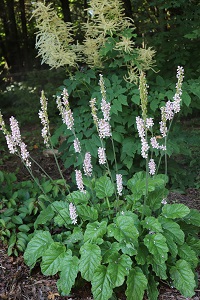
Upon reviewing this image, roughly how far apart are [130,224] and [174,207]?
516 mm

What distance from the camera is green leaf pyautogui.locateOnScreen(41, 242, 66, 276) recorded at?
110 inches

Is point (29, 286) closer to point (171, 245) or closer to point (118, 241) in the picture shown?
point (118, 241)

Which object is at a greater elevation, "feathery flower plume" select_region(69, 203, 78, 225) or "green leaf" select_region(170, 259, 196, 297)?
"feathery flower plume" select_region(69, 203, 78, 225)

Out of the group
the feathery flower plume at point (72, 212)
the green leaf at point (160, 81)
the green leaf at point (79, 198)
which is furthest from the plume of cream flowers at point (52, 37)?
the feathery flower plume at point (72, 212)

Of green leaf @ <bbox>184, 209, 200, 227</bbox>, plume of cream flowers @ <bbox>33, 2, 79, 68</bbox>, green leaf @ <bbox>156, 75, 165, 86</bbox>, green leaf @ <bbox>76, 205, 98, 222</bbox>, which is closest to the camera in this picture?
Answer: green leaf @ <bbox>76, 205, 98, 222</bbox>

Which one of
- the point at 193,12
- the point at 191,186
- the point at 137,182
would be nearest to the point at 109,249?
the point at 137,182

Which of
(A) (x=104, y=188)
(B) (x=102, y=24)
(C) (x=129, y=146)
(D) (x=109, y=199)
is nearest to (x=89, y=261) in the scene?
(A) (x=104, y=188)

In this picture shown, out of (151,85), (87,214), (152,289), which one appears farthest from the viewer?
(151,85)

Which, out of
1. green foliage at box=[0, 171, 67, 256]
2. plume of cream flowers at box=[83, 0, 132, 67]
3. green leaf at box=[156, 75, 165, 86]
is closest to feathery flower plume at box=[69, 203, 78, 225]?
green foliage at box=[0, 171, 67, 256]

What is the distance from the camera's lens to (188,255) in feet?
9.83

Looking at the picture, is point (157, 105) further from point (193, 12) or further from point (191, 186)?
point (193, 12)

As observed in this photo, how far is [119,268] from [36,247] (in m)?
0.76

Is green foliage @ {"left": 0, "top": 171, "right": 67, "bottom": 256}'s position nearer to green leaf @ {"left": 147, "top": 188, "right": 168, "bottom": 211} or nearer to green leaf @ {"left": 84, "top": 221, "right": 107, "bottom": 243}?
green leaf @ {"left": 84, "top": 221, "right": 107, "bottom": 243}

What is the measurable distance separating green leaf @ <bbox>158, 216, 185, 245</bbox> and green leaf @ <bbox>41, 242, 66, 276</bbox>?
85cm
